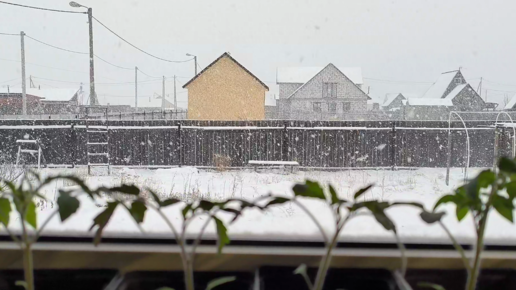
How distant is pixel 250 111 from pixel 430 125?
222cm

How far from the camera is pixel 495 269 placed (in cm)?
50

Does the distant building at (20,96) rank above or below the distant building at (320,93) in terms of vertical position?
below

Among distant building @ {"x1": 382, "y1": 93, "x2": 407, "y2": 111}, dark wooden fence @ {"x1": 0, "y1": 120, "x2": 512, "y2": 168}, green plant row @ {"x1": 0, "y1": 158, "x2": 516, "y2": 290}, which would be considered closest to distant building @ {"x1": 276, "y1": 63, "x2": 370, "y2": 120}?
distant building @ {"x1": 382, "y1": 93, "x2": 407, "y2": 111}

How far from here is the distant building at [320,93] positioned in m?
1.87

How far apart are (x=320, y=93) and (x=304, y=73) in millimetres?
662

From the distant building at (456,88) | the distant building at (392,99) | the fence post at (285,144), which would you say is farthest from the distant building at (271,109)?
the distant building at (456,88)

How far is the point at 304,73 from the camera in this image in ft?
7.34

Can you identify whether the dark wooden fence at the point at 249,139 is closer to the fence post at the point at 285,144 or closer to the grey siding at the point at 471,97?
the fence post at the point at 285,144

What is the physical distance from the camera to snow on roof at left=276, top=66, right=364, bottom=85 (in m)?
1.64

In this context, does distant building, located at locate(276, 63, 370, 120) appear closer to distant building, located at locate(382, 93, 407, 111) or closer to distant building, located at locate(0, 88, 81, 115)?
distant building, located at locate(382, 93, 407, 111)

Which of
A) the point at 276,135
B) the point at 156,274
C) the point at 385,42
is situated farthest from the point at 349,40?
the point at 276,135

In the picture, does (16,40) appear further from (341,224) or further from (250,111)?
(250,111)

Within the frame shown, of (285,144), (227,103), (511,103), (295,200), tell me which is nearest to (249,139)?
(285,144)

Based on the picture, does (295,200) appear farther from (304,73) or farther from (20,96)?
(304,73)
